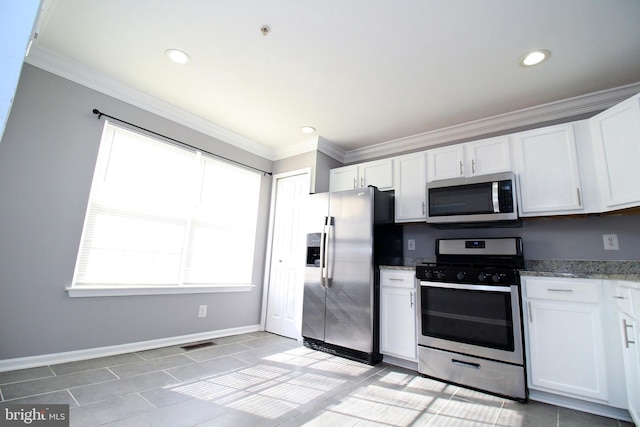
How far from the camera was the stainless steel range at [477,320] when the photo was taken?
2.18 meters

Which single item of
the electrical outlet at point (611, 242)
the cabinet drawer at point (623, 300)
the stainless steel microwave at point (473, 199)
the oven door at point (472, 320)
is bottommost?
the oven door at point (472, 320)

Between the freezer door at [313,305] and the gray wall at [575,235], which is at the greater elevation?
the gray wall at [575,235]

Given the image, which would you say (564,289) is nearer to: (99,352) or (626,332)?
(626,332)

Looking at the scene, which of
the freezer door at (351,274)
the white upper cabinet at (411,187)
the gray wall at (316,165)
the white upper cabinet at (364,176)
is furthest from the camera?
the gray wall at (316,165)

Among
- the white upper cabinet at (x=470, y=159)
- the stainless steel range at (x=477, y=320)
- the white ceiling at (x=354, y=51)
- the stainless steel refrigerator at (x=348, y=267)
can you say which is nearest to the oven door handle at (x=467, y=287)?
the stainless steel range at (x=477, y=320)

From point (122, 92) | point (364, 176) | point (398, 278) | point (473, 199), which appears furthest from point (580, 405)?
point (122, 92)

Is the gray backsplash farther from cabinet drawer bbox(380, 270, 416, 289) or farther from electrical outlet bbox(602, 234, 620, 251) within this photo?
cabinet drawer bbox(380, 270, 416, 289)

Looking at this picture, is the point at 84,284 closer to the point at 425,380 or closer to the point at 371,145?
the point at 425,380

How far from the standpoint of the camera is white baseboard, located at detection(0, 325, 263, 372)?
7.16ft

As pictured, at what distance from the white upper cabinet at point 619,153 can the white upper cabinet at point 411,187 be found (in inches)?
53.7

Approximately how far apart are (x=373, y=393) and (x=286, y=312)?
171cm

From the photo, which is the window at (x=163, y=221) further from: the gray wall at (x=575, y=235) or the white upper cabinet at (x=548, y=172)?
the white upper cabinet at (x=548, y=172)

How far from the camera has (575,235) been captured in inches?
100

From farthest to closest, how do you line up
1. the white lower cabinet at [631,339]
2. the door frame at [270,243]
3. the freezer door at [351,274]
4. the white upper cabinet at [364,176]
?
the door frame at [270,243] < the white upper cabinet at [364,176] < the freezer door at [351,274] < the white lower cabinet at [631,339]
